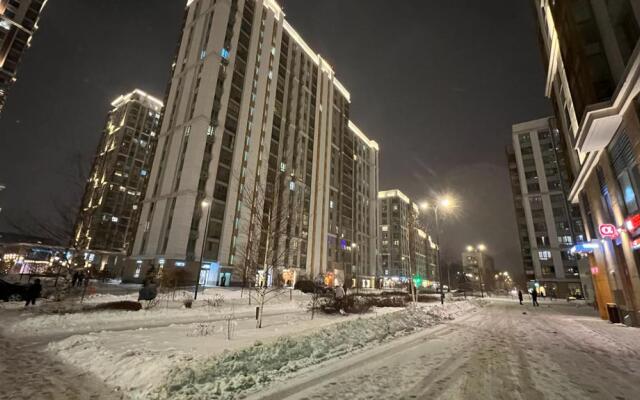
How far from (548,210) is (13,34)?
14231 cm

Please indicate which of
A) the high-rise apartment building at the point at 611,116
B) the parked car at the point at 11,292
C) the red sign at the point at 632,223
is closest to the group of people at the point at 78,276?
the parked car at the point at 11,292

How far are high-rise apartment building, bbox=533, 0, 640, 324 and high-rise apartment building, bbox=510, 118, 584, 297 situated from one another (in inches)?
2179

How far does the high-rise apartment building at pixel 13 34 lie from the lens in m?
69.1

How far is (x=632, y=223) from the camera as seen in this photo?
544 inches

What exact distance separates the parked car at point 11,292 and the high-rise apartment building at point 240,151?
15326mm

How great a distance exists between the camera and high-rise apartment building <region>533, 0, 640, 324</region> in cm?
1267

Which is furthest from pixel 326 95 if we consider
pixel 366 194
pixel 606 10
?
pixel 606 10

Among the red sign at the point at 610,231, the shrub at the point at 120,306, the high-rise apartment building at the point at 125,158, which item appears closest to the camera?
the shrub at the point at 120,306

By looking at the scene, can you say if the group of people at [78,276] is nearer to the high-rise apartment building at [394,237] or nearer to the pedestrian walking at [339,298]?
the pedestrian walking at [339,298]

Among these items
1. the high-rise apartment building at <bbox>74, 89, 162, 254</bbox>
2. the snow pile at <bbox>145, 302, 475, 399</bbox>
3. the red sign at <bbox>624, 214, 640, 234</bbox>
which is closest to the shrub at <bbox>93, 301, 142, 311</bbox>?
the snow pile at <bbox>145, 302, 475, 399</bbox>

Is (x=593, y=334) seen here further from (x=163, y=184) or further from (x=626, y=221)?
(x=163, y=184)

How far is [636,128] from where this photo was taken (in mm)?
11906

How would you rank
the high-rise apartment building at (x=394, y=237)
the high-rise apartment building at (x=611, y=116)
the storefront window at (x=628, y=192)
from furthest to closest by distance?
1. the high-rise apartment building at (x=394, y=237)
2. the storefront window at (x=628, y=192)
3. the high-rise apartment building at (x=611, y=116)

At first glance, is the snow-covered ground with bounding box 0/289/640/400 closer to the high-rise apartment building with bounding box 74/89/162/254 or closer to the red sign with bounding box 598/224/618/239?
the red sign with bounding box 598/224/618/239
